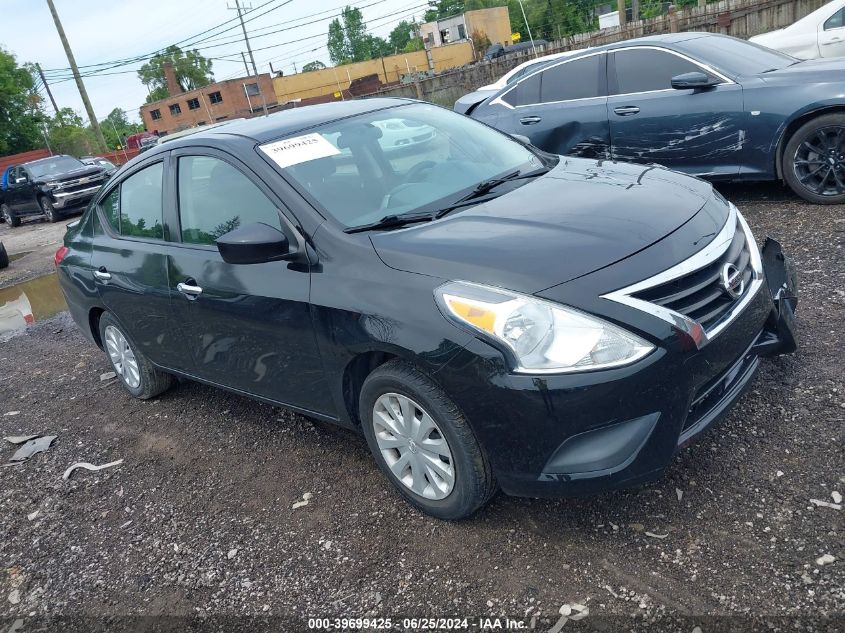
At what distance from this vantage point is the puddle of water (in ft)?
27.0

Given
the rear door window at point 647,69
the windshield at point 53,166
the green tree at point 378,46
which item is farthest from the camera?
the green tree at point 378,46

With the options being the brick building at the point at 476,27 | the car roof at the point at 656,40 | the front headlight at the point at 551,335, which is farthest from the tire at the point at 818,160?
the brick building at the point at 476,27

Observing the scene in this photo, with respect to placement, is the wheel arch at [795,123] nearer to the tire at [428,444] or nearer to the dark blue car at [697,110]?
Answer: the dark blue car at [697,110]

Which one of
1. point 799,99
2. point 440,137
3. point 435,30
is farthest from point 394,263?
point 435,30

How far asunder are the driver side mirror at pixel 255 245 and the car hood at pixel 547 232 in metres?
0.46

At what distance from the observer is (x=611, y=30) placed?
23859mm

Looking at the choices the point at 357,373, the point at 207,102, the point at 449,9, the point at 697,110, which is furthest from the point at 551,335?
the point at 449,9

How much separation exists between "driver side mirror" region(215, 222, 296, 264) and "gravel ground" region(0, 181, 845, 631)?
122 centimetres

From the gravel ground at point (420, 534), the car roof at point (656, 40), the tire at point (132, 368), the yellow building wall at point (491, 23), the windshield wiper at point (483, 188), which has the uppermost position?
the yellow building wall at point (491, 23)

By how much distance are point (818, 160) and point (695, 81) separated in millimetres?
1267

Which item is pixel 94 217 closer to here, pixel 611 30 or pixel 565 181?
pixel 565 181

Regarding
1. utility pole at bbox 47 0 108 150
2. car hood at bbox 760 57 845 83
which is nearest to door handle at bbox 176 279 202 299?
car hood at bbox 760 57 845 83

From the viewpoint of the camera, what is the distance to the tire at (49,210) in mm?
18750

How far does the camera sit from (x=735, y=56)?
6645 millimetres
